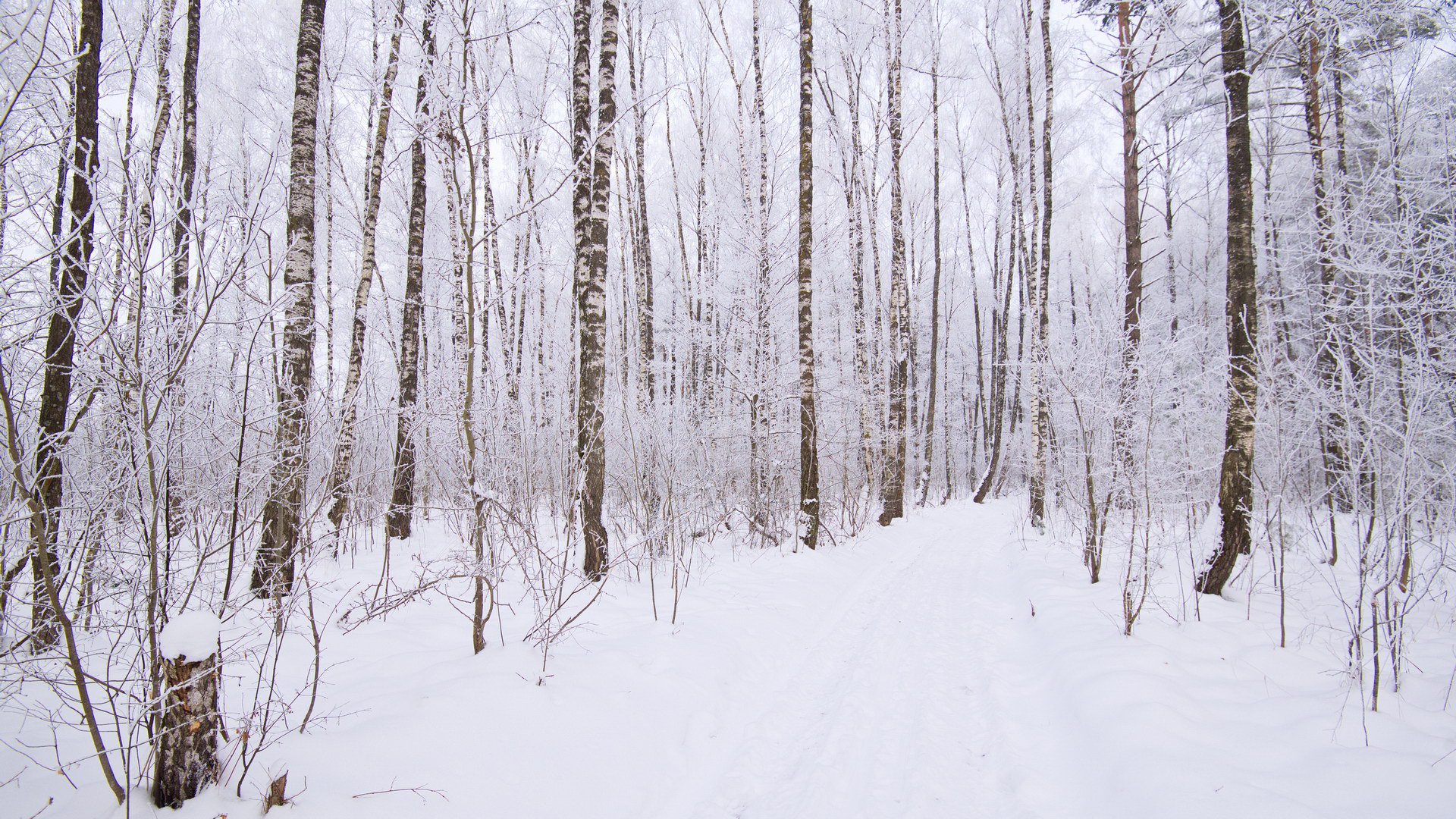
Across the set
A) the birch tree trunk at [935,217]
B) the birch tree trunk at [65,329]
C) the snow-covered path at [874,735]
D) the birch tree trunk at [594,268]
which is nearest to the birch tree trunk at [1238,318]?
the snow-covered path at [874,735]

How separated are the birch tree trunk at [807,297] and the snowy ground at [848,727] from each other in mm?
3390

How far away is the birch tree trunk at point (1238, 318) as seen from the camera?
5.36m

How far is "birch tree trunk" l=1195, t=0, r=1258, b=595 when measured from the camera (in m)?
5.36

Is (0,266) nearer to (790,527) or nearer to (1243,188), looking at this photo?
(1243,188)

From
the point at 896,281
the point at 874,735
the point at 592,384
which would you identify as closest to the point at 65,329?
the point at 592,384

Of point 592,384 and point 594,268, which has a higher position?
point 594,268

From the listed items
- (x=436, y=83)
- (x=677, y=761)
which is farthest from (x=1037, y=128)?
(x=677, y=761)

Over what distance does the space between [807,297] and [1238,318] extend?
16.0 feet

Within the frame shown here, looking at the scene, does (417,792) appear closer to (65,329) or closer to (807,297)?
(65,329)

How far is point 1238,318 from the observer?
211 inches

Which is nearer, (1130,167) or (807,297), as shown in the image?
(807,297)

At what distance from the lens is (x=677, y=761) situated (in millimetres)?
2967

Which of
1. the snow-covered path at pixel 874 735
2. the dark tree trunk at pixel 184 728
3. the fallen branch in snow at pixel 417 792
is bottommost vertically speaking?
the snow-covered path at pixel 874 735

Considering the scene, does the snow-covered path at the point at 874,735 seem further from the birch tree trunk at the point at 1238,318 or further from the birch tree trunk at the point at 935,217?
the birch tree trunk at the point at 935,217
